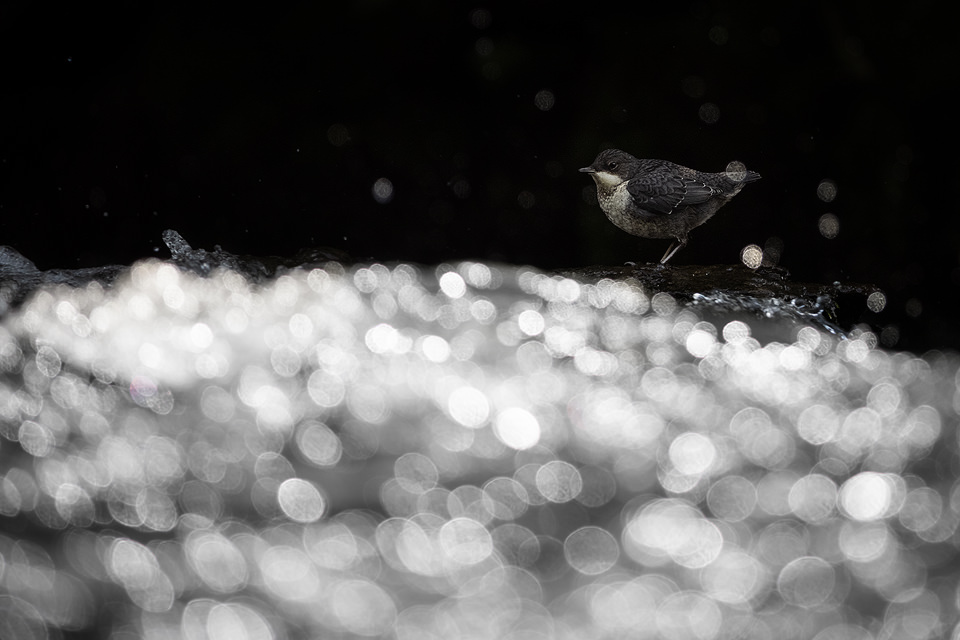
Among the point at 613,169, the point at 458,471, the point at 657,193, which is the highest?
the point at 613,169

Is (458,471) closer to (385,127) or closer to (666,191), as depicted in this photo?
(666,191)

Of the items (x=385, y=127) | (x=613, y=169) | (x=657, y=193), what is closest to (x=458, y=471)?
(x=657, y=193)

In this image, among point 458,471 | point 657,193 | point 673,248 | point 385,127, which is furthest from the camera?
point 385,127

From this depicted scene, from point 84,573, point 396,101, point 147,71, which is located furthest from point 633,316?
point 147,71

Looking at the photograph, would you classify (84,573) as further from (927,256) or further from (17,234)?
(927,256)

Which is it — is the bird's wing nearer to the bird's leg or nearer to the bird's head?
the bird's head

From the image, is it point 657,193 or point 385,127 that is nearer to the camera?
point 657,193

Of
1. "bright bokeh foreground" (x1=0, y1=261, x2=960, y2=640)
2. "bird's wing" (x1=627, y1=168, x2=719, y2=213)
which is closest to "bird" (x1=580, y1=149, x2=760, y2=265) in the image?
"bird's wing" (x1=627, y1=168, x2=719, y2=213)
